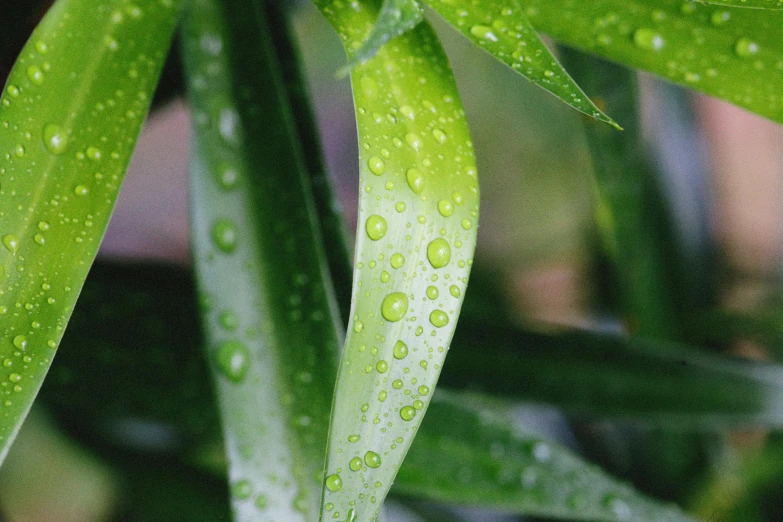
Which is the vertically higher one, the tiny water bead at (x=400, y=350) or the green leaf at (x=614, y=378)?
the tiny water bead at (x=400, y=350)

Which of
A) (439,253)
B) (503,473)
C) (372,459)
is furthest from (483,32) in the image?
(503,473)

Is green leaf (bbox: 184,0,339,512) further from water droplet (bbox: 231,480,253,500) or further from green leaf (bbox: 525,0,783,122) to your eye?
green leaf (bbox: 525,0,783,122)

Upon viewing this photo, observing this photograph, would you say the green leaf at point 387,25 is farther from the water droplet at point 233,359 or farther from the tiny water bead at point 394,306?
the water droplet at point 233,359

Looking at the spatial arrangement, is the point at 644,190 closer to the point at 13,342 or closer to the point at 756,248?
the point at 756,248

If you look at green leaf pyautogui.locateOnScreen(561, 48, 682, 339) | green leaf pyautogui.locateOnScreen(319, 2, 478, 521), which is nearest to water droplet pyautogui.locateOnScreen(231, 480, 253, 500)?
green leaf pyautogui.locateOnScreen(319, 2, 478, 521)

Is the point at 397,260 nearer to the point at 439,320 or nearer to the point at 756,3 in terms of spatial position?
the point at 439,320

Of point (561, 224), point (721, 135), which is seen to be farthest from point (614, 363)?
point (721, 135)

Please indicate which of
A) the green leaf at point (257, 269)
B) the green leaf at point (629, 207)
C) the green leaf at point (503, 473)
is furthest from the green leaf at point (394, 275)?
the green leaf at point (629, 207)
